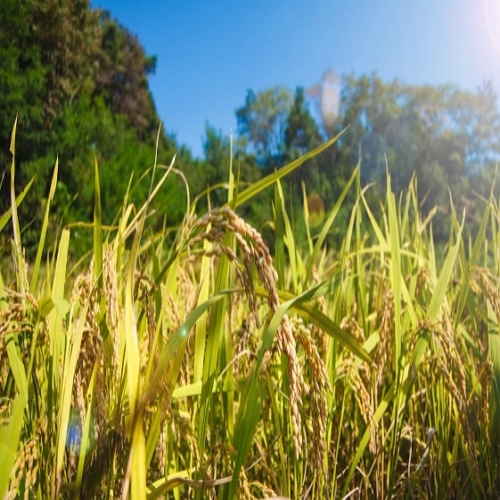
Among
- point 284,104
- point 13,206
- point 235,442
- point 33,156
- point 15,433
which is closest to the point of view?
point 15,433

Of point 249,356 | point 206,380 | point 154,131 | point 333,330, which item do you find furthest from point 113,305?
point 154,131

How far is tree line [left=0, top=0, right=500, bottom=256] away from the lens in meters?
10.6

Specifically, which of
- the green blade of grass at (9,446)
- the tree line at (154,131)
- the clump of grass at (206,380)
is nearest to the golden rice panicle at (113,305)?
the clump of grass at (206,380)

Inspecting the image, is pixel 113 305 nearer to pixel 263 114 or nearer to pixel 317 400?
pixel 317 400

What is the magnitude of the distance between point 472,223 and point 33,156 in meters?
13.2

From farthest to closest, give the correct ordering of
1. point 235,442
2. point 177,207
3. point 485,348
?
point 177,207 → point 485,348 → point 235,442

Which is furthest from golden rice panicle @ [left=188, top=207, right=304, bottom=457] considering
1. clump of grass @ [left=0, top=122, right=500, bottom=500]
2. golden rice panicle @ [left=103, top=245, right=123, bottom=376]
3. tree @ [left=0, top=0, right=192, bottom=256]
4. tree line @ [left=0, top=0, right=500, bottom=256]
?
tree @ [left=0, top=0, right=192, bottom=256]

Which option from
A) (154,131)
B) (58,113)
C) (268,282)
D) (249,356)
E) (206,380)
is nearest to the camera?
(268,282)

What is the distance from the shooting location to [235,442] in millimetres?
552

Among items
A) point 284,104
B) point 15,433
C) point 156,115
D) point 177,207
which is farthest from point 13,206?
point 284,104

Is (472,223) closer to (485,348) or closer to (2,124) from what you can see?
(2,124)

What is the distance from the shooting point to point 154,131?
58.9 feet

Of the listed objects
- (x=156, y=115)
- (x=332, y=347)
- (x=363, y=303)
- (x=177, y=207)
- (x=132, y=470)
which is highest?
(x=156, y=115)

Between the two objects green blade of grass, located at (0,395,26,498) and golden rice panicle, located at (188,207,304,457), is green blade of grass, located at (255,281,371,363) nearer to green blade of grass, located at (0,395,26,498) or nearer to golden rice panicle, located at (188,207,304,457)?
golden rice panicle, located at (188,207,304,457)
